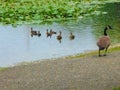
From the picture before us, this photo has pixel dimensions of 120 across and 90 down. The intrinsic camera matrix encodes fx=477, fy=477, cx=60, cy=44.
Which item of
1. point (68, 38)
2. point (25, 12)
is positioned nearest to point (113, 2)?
point (25, 12)

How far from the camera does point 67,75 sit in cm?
1883

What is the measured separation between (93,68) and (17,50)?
12.1m

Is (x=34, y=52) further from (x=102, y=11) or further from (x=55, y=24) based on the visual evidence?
(x=102, y=11)

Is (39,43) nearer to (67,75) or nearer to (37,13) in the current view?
(37,13)

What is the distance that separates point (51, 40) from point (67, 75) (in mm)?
17609

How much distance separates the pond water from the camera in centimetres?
2938

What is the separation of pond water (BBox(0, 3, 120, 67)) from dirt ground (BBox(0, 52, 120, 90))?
5718 mm

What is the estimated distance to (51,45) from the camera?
33.5 metres

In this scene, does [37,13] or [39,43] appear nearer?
[39,43]

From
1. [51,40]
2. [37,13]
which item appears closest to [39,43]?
[51,40]

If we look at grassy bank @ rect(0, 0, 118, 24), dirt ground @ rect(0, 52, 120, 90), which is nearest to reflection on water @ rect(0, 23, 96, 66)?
grassy bank @ rect(0, 0, 118, 24)

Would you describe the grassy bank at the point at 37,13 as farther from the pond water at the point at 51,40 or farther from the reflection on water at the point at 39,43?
the reflection on water at the point at 39,43

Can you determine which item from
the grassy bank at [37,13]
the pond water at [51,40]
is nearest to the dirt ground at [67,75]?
the pond water at [51,40]

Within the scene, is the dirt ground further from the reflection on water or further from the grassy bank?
the grassy bank
